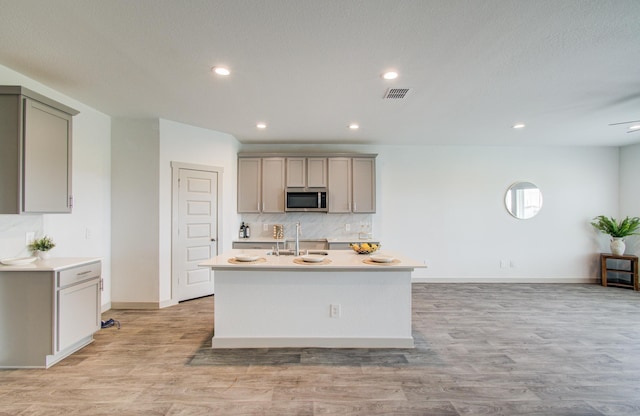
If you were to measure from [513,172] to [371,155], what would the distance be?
295 centimetres

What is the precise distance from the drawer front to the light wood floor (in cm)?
71

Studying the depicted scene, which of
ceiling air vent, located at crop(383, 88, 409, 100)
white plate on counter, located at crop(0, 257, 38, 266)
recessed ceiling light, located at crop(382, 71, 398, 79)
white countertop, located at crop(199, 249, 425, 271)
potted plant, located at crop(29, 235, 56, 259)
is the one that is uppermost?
ceiling air vent, located at crop(383, 88, 409, 100)

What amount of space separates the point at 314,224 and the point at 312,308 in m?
2.67

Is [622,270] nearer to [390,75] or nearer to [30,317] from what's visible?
[390,75]

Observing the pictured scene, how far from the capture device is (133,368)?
2.40 meters

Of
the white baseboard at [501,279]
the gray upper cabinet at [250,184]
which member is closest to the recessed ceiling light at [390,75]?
the gray upper cabinet at [250,184]

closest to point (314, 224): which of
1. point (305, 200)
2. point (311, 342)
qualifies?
point (305, 200)

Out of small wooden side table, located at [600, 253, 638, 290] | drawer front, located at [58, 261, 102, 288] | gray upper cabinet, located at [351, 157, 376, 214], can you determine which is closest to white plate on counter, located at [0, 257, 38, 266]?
drawer front, located at [58, 261, 102, 288]

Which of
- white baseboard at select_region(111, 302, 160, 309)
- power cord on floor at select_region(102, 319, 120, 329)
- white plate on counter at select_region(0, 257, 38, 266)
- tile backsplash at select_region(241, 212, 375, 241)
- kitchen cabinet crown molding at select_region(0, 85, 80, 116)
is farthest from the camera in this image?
tile backsplash at select_region(241, 212, 375, 241)

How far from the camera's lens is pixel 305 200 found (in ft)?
16.4

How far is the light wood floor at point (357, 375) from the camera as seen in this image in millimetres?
1941

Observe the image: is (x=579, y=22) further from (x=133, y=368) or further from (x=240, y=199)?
(x=240, y=199)

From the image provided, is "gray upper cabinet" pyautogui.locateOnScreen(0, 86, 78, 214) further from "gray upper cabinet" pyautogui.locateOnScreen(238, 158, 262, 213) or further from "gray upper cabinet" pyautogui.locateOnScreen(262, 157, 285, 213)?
"gray upper cabinet" pyautogui.locateOnScreen(262, 157, 285, 213)

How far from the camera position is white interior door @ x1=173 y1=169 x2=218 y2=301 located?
4.10m
